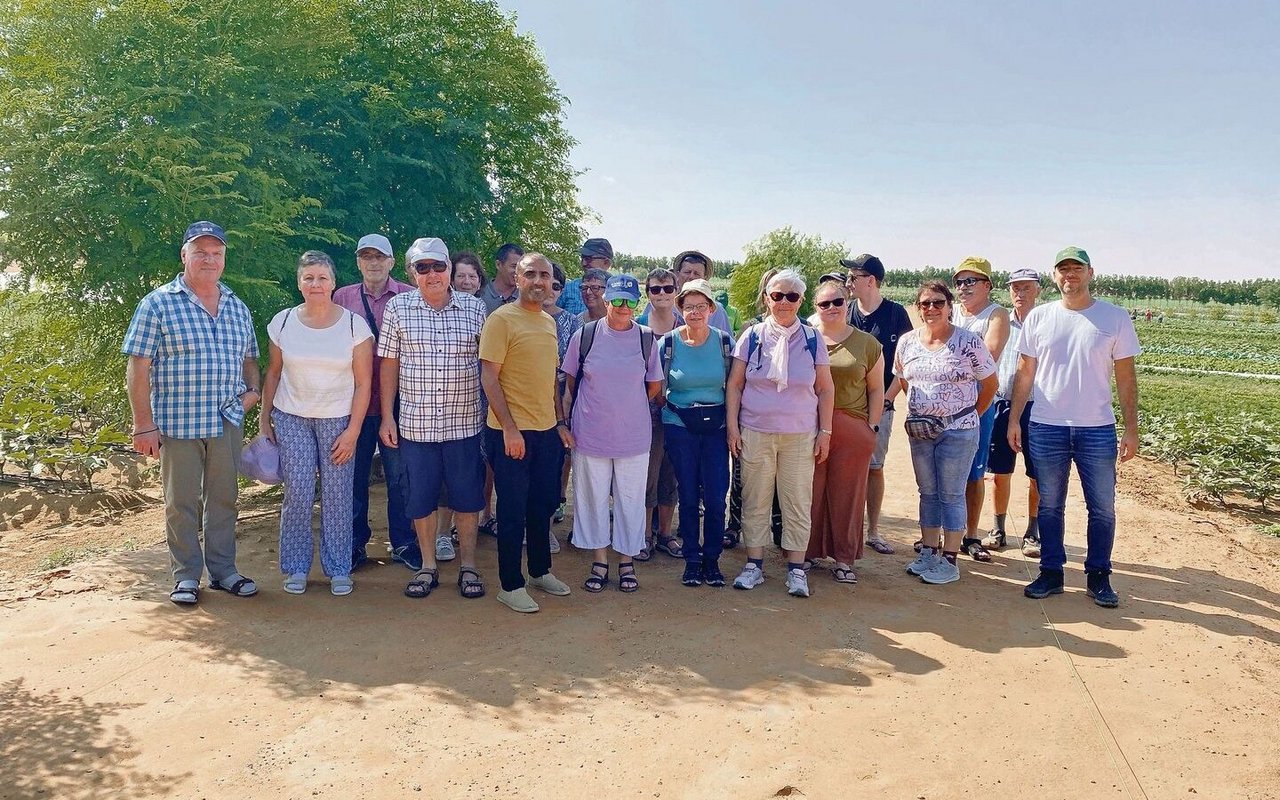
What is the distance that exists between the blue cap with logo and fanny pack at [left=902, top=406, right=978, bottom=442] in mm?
1932

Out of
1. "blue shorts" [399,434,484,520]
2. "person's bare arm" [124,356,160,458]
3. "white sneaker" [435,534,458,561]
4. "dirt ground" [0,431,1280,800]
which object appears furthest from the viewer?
"white sneaker" [435,534,458,561]

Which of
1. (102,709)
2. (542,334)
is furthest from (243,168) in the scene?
(102,709)

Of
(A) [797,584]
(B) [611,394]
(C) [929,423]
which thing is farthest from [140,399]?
(C) [929,423]

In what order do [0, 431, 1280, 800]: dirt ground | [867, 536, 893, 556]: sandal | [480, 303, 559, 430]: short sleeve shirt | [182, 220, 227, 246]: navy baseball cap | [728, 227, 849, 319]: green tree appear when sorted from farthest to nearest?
[728, 227, 849, 319]: green tree → [867, 536, 893, 556]: sandal → [480, 303, 559, 430]: short sleeve shirt → [182, 220, 227, 246]: navy baseball cap → [0, 431, 1280, 800]: dirt ground

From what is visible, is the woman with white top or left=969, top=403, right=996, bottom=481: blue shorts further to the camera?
left=969, top=403, right=996, bottom=481: blue shorts

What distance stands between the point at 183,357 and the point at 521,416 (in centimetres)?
182

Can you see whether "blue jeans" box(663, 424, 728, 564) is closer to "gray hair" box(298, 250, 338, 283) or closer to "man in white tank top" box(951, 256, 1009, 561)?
"man in white tank top" box(951, 256, 1009, 561)

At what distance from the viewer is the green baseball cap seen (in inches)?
193

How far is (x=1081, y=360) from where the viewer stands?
4859 mm

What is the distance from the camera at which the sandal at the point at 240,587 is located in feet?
15.5

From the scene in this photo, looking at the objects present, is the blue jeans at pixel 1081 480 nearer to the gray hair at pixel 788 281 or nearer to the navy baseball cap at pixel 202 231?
the gray hair at pixel 788 281

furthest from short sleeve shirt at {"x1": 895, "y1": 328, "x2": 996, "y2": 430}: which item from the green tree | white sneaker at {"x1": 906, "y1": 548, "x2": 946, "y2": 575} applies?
the green tree

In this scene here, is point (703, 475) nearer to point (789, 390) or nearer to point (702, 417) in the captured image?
point (702, 417)

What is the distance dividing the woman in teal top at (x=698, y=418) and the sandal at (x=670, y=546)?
1.91ft
